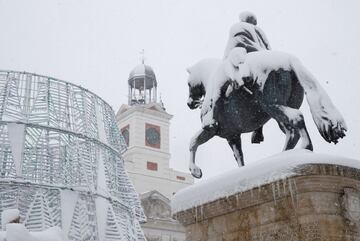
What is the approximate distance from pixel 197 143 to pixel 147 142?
36102 mm

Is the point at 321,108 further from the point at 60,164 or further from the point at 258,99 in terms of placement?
the point at 60,164

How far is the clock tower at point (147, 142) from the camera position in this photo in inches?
1594

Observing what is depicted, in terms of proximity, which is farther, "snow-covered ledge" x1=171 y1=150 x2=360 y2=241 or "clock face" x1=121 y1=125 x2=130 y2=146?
"clock face" x1=121 y1=125 x2=130 y2=146

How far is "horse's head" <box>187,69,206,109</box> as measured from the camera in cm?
687

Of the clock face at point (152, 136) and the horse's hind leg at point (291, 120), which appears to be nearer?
the horse's hind leg at point (291, 120)

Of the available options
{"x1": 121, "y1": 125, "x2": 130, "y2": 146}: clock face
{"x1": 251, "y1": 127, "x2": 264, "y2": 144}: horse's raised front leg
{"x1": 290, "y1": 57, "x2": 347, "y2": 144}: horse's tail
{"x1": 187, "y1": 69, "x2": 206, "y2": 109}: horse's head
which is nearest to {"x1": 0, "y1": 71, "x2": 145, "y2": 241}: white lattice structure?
{"x1": 121, "y1": 125, "x2": 130, "y2": 146}: clock face

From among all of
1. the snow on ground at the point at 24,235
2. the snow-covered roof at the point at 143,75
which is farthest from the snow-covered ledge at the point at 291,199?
the snow-covered roof at the point at 143,75

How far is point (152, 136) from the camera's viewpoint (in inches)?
1694

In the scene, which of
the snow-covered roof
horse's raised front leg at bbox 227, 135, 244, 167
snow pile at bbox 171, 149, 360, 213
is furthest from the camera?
the snow-covered roof

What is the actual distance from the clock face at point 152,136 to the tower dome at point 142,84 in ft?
9.67

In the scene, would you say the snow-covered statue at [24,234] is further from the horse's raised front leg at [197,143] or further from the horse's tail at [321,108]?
the horse's tail at [321,108]

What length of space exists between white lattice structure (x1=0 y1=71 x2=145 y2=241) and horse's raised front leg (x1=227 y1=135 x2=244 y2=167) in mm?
16503

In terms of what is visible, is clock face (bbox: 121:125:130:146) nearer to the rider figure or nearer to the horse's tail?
the rider figure

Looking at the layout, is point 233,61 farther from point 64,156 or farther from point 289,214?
Result: point 64,156
